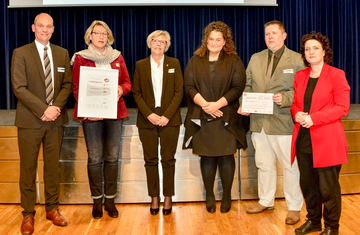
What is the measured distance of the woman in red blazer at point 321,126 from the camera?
6.56 feet

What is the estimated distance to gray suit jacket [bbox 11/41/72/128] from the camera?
226cm

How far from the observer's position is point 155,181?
2637 mm

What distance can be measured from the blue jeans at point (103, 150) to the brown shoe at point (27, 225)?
1.62 ft

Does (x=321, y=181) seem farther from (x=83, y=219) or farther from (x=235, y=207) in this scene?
(x=83, y=219)

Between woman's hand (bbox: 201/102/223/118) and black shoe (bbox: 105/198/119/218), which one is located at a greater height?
woman's hand (bbox: 201/102/223/118)

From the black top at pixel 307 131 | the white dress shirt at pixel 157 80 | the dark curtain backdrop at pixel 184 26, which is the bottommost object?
the black top at pixel 307 131

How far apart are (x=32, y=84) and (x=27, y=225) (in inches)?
41.9

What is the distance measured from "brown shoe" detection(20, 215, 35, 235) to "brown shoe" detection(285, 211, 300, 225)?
77.4 inches

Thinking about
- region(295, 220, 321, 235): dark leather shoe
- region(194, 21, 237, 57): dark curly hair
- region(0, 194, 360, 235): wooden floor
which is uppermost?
region(194, 21, 237, 57): dark curly hair

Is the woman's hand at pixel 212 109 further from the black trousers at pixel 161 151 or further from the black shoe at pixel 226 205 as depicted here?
the black shoe at pixel 226 205

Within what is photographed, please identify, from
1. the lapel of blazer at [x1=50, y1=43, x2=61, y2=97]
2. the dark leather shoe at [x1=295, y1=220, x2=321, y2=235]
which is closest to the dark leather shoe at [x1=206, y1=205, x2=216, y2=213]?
the dark leather shoe at [x1=295, y1=220, x2=321, y2=235]

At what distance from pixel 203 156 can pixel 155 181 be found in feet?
1.52

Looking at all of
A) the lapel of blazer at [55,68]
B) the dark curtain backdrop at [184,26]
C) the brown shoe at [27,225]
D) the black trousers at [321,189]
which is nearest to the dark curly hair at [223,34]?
the black trousers at [321,189]

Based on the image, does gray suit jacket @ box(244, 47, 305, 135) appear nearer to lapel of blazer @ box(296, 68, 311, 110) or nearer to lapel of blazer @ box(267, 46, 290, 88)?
lapel of blazer @ box(267, 46, 290, 88)
